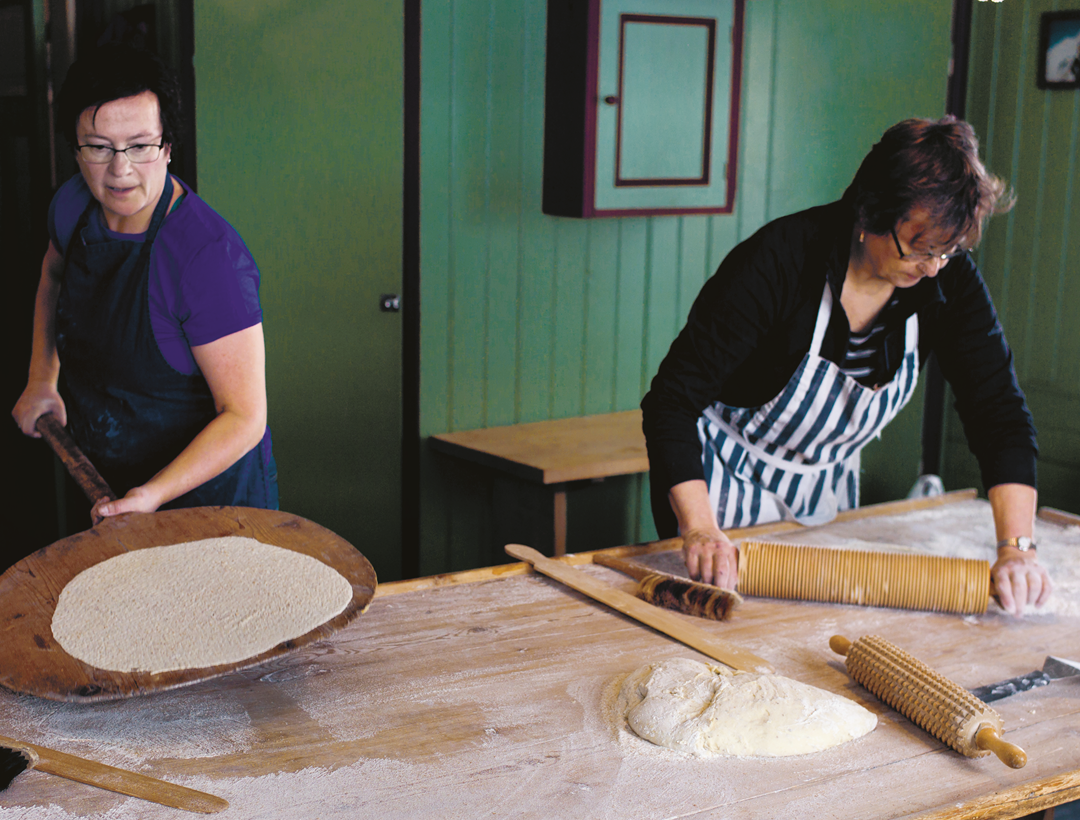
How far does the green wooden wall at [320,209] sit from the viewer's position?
115 inches

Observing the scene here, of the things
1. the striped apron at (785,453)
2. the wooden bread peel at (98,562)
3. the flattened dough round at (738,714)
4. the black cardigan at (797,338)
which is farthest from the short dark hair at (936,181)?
the wooden bread peel at (98,562)

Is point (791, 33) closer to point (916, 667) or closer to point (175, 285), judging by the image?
point (175, 285)

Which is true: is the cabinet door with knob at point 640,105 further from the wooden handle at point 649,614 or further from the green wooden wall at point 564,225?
the wooden handle at point 649,614

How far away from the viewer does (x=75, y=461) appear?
1.86 metres

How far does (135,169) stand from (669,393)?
3.19 ft

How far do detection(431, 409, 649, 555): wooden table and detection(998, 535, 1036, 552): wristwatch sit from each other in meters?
1.34

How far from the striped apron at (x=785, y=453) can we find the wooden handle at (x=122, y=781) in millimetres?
1291

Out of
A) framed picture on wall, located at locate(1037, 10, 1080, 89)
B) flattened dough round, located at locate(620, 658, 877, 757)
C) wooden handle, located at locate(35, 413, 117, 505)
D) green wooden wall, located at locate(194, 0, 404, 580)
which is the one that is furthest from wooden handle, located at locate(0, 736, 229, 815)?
framed picture on wall, located at locate(1037, 10, 1080, 89)

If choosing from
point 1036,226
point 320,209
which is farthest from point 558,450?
point 1036,226

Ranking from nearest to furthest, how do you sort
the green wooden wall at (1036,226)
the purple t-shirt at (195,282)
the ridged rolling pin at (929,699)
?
the ridged rolling pin at (929,699)
the purple t-shirt at (195,282)
the green wooden wall at (1036,226)

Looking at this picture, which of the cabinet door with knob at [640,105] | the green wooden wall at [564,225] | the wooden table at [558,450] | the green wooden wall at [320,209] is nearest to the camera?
the green wooden wall at [320,209]

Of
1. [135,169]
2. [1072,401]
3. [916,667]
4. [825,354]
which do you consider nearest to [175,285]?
[135,169]

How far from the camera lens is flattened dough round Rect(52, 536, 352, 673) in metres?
1.30

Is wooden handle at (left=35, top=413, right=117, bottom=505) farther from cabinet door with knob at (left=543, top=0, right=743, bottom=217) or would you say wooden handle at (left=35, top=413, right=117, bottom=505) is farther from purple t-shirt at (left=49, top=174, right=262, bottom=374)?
cabinet door with knob at (left=543, top=0, right=743, bottom=217)
